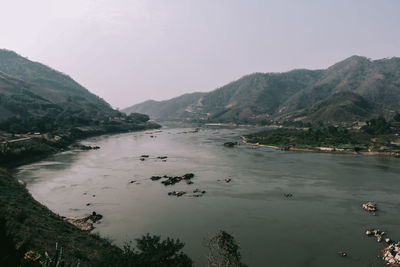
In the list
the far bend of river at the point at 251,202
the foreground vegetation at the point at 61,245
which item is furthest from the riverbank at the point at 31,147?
the foreground vegetation at the point at 61,245

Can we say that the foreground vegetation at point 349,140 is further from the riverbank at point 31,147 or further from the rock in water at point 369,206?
the riverbank at point 31,147

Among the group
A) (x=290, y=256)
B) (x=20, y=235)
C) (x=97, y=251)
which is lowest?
(x=290, y=256)

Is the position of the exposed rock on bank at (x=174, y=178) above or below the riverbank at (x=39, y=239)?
below

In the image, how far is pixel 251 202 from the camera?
4969 cm

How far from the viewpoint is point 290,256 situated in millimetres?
31750

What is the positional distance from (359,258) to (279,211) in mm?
15331

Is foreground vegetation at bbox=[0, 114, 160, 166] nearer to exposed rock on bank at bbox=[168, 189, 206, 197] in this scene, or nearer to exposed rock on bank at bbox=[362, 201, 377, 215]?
exposed rock on bank at bbox=[168, 189, 206, 197]

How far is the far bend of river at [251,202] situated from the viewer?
34062 mm

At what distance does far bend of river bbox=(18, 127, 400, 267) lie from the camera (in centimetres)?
3406

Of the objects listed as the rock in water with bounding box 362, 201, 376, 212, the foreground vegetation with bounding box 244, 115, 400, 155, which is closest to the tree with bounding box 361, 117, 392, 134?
the foreground vegetation with bounding box 244, 115, 400, 155

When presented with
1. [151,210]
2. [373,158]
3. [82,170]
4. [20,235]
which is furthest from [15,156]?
[373,158]

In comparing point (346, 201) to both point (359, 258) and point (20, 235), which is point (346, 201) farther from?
point (20, 235)

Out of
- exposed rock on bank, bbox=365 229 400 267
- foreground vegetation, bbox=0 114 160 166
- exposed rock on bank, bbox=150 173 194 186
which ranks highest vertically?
foreground vegetation, bbox=0 114 160 166

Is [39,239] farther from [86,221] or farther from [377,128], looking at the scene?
[377,128]
